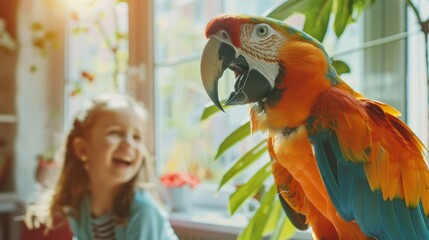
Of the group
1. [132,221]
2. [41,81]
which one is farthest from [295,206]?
[41,81]

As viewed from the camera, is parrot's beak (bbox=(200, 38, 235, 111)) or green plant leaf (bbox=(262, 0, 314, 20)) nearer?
parrot's beak (bbox=(200, 38, 235, 111))

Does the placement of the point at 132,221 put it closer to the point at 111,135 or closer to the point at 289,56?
the point at 111,135

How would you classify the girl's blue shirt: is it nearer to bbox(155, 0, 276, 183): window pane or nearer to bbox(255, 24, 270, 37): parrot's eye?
bbox(155, 0, 276, 183): window pane

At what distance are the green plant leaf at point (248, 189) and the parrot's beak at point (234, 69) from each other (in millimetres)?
205

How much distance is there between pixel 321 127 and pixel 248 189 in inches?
8.7

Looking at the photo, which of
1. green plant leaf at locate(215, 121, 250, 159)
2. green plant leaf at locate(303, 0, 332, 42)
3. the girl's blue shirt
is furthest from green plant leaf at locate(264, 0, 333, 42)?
the girl's blue shirt

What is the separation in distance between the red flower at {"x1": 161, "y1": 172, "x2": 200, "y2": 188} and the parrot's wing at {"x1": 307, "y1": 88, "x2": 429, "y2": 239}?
2.85 ft

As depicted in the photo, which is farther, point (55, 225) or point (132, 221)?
point (55, 225)

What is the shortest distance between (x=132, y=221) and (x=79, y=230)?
0.13 meters

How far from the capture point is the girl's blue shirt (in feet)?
2.83

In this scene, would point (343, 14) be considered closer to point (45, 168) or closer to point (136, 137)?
point (136, 137)

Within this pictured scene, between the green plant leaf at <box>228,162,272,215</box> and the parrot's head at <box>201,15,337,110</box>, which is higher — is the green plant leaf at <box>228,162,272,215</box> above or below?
below

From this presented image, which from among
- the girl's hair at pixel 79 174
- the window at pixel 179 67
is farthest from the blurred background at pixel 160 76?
the girl's hair at pixel 79 174

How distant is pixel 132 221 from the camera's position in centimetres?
89
